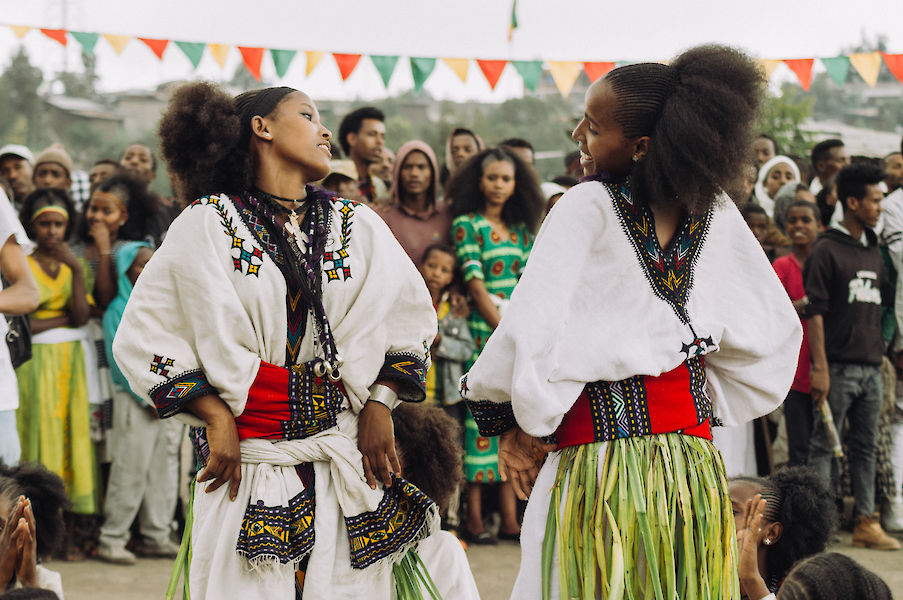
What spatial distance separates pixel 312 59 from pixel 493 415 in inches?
302

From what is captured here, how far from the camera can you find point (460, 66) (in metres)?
10.3

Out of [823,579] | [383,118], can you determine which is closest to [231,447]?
[823,579]

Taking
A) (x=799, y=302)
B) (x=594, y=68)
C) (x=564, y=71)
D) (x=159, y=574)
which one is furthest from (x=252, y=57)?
(x=799, y=302)

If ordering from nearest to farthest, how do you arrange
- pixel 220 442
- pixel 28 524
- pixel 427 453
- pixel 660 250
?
pixel 660 250 → pixel 220 442 → pixel 28 524 → pixel 427 453

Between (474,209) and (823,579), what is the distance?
4255 mm

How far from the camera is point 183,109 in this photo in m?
3.22

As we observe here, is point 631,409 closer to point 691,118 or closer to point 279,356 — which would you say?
point 691,118

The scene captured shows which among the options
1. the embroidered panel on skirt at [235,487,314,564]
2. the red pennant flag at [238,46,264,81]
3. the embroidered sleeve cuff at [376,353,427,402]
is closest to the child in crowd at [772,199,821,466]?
the embroidered sleeve cuff at [376,353,427,402]

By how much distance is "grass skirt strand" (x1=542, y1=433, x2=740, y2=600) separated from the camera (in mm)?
2703

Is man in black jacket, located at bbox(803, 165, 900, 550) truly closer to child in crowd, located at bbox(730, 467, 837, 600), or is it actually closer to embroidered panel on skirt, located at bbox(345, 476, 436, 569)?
child in crowd, located at bbox(730, 467, 837, 600)

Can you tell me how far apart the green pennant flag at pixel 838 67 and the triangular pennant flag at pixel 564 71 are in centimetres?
237

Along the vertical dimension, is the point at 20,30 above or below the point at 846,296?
above

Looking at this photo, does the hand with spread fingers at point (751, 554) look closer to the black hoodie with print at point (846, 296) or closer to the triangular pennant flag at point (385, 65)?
the black hoodie with print at point (846, 296)

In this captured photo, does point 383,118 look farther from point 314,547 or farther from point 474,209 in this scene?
point 314,547
